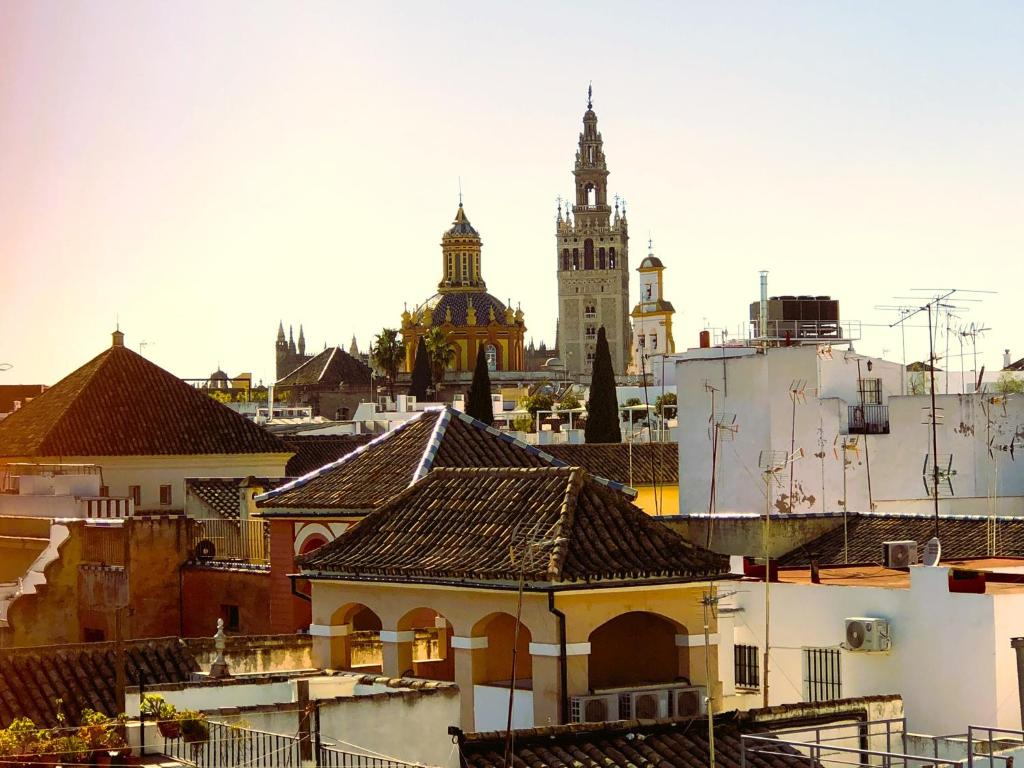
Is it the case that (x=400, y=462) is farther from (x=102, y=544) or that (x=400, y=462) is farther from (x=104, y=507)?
(x=104, y=507)

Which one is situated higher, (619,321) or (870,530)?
(619,321)

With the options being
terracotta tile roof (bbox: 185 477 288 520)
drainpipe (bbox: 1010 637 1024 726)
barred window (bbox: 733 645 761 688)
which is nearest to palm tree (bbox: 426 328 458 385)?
terracotta tile roof (bbox: 185 477 288 520)

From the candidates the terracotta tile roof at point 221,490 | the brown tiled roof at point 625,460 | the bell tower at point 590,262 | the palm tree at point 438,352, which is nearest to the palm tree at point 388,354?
the palm tree at point 438,352

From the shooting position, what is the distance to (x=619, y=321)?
176375mm

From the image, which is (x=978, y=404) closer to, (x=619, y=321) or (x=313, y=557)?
(x=313, y=557)

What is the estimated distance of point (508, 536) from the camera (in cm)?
2003

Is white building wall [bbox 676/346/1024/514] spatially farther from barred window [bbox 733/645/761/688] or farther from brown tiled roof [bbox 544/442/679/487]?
brown tiled roof [bbox 544/442/679/487]

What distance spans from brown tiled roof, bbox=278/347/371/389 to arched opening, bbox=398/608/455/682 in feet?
321

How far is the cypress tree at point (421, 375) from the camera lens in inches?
4801

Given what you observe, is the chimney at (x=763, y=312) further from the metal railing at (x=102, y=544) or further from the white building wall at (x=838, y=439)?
the metal railing at (x=102, y=544)

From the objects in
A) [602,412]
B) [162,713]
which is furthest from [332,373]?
[162,713]

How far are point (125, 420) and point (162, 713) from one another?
2546 centimetres

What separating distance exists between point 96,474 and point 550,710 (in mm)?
20162

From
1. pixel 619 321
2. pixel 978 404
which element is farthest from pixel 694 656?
pixel 619 321
